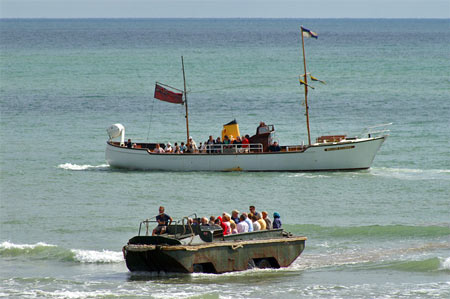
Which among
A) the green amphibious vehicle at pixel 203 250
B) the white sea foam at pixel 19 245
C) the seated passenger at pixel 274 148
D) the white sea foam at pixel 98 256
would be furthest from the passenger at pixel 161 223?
the seated passenger at pixel 274 148

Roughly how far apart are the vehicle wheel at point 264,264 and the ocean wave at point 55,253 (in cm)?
441

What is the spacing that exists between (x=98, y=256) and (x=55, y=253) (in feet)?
5.54

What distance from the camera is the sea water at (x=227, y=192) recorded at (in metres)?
23.9

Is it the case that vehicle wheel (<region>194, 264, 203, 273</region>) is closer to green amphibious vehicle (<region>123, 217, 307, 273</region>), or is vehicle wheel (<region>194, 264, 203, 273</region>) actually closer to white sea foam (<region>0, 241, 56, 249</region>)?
green amphibious vehicle (<region>123, 217, 307, 273</region>)

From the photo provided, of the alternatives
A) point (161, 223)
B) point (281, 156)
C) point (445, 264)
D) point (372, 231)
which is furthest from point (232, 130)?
point (161, 223)

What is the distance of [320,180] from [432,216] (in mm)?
9208

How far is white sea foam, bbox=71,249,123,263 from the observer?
2647 centimetres

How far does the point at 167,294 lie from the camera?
22.4m

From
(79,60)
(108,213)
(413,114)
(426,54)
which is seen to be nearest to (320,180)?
(108,213)

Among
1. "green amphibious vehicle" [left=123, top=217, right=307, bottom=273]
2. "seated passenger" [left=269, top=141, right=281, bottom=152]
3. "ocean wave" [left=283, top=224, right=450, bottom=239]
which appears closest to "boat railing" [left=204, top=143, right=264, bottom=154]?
"seated passenger" [left=269, top=141, right=281, bottom=152]

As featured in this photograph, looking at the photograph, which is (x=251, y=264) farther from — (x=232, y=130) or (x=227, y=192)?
(x=232, y=130)

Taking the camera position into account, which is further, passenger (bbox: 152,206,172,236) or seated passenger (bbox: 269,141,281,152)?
seated passenger (bbox: 269,141,281,152)

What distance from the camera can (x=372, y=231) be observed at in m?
30.1

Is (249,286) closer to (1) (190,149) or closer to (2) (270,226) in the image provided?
(2) (270,226)
